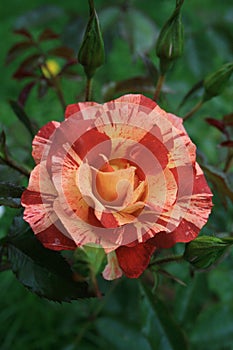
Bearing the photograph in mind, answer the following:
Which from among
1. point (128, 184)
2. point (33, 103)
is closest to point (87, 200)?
point (128, 184)

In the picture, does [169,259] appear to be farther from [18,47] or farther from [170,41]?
[18,47]

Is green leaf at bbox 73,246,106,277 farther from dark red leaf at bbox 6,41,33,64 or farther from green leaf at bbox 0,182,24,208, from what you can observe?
dark red leaf at bbox 6,41,33,64

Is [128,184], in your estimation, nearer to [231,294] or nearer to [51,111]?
[231,294]

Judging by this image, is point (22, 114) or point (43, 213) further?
point (22, 114)

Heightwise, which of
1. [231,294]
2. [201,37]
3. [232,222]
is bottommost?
[231,294]

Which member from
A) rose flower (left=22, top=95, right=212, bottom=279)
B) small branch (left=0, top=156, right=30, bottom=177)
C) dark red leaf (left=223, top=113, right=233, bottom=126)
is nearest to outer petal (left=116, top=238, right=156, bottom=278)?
rose flower (left=22, top=95, right=212, bottom=279)

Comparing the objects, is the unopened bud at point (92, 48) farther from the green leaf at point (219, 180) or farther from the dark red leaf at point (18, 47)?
the dark red leaf at point (18, 47)

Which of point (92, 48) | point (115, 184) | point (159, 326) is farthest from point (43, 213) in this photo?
point (159, 326)
